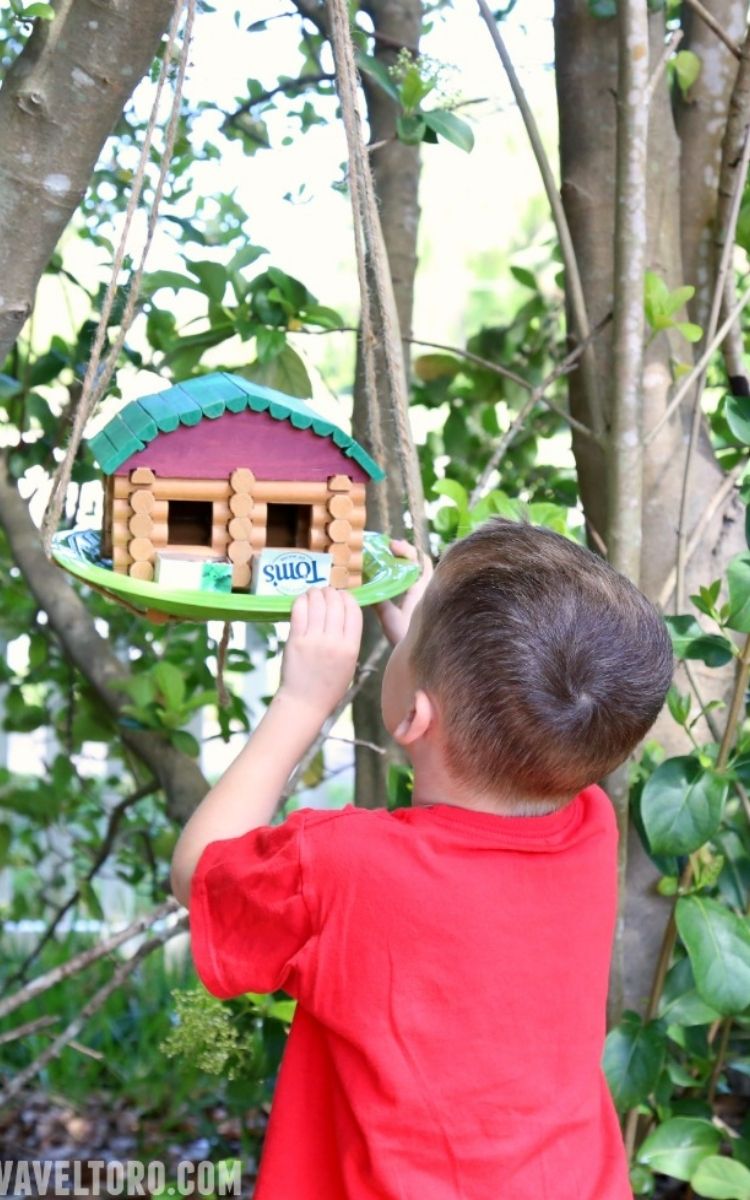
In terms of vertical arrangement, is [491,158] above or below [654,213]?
above

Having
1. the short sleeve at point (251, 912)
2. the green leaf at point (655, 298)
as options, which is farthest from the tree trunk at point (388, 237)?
the short sleeve at point (251, 912)

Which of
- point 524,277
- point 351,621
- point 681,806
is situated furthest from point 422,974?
point 524,277

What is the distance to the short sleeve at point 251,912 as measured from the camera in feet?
3.38

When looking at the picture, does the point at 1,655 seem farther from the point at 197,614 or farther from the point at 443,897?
the point at 443,897

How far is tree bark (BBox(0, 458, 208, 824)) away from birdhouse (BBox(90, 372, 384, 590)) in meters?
0.92

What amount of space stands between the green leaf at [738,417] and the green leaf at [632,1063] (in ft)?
2.59

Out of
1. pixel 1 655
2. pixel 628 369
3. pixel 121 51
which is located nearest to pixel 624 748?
pixel 628 369

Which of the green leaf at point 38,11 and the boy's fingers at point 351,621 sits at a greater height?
the green leaf at point 38,11

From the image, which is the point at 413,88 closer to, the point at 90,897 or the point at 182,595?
the point at 182,595

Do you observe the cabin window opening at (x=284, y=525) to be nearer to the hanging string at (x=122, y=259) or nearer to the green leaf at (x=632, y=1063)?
the hanging string at (x=122, y=259)

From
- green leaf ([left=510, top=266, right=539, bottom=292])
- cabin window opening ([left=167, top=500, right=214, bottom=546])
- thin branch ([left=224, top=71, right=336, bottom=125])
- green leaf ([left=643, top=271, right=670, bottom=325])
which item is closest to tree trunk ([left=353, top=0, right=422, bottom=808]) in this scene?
thin branch ([left=224, top=71, right=336, bottom=125])

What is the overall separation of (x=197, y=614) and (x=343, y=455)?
0.26 m

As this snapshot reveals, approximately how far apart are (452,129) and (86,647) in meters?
1.10

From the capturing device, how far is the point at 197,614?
1.19 metres
